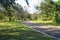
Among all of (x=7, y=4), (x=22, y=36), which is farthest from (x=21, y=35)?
(x=7, y=4)

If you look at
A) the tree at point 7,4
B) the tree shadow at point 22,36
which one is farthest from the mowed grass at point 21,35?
the tree at point 7,4

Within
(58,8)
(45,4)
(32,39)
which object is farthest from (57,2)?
(32,39)

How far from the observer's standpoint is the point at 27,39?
11453 millimetres

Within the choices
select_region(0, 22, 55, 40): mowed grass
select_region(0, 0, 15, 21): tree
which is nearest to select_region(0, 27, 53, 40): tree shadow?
select_region(0, 22, 55, 40): mowed grass

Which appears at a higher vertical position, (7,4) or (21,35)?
(7,4)

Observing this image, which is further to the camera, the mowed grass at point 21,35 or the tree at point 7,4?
the mowed grass at point 21,35

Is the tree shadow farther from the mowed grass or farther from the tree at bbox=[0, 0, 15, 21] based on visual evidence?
the tree at bbox=[0, 0, 15, 21]

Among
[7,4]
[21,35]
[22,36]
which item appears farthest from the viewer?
[21,35]

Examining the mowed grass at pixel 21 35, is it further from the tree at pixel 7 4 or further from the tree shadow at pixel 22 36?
the tree at pixel 7 4

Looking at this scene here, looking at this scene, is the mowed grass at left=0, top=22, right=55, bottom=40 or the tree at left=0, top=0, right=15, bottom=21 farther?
the mowed grass at left=0, top=22, right=55, bottom=40

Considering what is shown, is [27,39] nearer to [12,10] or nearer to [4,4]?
[12,10]

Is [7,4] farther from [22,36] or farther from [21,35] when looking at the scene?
[21,35]

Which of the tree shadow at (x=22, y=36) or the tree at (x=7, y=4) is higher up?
the tree at (x=7, y=4)

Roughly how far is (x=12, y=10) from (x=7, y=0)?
1.57m
